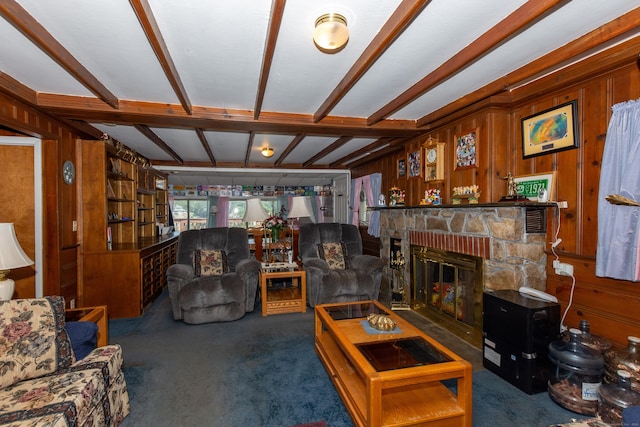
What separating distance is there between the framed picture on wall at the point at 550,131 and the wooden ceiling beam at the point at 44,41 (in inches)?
140

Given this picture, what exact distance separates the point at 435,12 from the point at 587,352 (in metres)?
2.28

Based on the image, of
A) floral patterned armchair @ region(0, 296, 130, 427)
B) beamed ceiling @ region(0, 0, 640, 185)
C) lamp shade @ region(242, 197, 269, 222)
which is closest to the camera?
floral patterned armchair @ region(0, 296, 130, 427)

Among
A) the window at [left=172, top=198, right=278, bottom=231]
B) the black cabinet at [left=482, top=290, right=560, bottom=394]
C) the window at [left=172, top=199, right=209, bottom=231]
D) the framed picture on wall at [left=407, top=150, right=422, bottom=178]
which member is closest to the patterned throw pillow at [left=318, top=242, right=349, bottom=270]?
the framed picture on wall at [left=407, top=150, right=422, bottom=178]

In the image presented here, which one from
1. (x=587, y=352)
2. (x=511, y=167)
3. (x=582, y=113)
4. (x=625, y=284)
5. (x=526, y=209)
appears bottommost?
(x=587, y=352)

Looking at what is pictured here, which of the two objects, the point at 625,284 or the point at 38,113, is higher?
the point at 38,113

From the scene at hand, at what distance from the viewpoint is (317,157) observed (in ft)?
19.0

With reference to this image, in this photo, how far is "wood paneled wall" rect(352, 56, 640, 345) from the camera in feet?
6.71

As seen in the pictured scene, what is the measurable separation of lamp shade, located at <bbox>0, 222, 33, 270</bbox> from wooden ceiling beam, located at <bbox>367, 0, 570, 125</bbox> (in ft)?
10.5

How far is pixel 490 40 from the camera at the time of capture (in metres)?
1.80

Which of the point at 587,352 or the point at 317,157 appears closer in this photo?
the point at 587,352

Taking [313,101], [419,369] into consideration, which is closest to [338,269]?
[313,101]

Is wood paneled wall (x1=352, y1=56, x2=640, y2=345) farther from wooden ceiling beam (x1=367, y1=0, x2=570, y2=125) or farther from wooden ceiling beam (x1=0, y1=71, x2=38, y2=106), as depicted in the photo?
wooden ceiling beam (x1=0, y1=71, x2=38, y2=106)

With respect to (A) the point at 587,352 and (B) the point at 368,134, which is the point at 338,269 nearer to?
(B) the point at 368,134

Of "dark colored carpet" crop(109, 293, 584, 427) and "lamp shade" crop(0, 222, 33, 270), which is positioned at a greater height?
"lamp shade" crop(0, 222, 33, 270)
